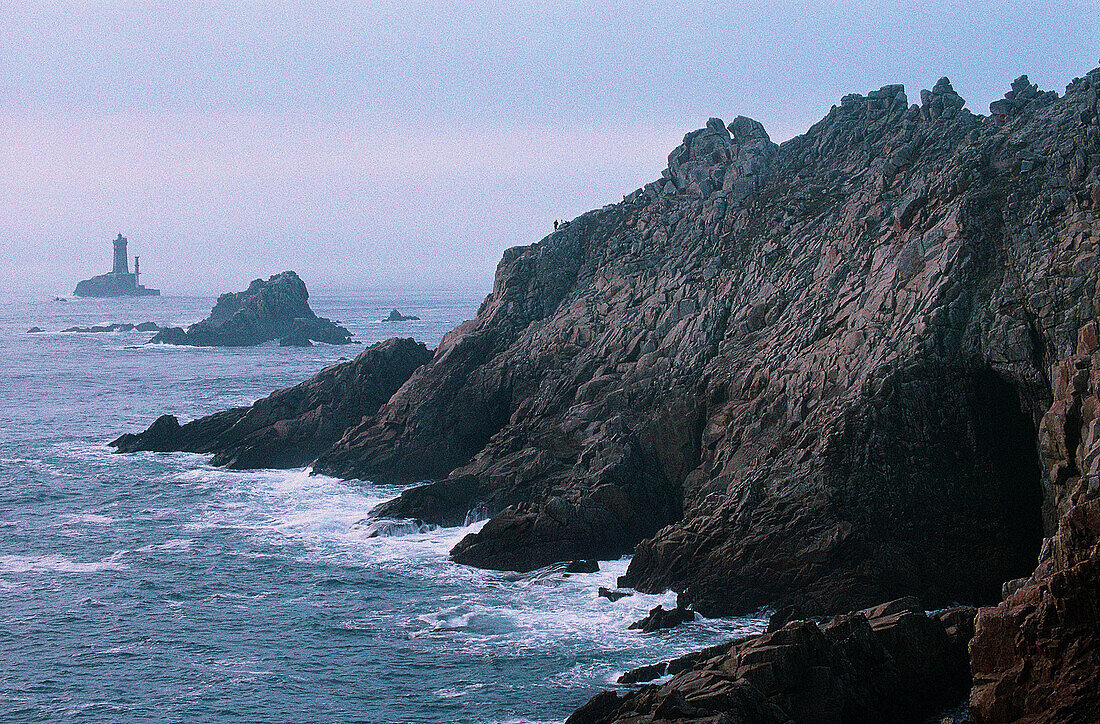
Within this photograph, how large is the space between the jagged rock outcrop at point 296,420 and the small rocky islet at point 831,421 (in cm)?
421

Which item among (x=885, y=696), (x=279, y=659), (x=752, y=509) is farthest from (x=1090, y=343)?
(x=279, y=659)

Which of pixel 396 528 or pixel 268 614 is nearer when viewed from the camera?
pixel 268 614

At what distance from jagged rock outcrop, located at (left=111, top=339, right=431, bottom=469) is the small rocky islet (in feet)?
13.8

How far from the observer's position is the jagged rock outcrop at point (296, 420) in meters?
73.2

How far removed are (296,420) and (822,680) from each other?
5327cm

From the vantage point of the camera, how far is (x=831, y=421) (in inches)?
1777

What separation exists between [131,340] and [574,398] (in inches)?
5243

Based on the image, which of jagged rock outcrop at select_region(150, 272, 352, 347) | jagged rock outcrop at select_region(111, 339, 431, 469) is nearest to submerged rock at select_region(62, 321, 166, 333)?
jagged rock outcrop at select_region(150, 272, 352, 347)

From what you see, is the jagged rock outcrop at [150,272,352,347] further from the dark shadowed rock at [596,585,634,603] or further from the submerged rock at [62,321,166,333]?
the dark shadowed rock at [596,585,634,603]

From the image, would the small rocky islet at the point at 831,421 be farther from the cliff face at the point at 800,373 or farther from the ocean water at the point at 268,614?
the ocean water at the point at 268,614

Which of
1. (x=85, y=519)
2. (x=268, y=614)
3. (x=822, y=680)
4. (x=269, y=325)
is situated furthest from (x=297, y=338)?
(x=822, y=680)

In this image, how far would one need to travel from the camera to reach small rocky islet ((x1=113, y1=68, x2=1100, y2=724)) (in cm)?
2947

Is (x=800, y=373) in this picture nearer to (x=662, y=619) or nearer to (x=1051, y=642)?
(x=662, y=619)

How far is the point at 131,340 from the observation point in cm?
17175
